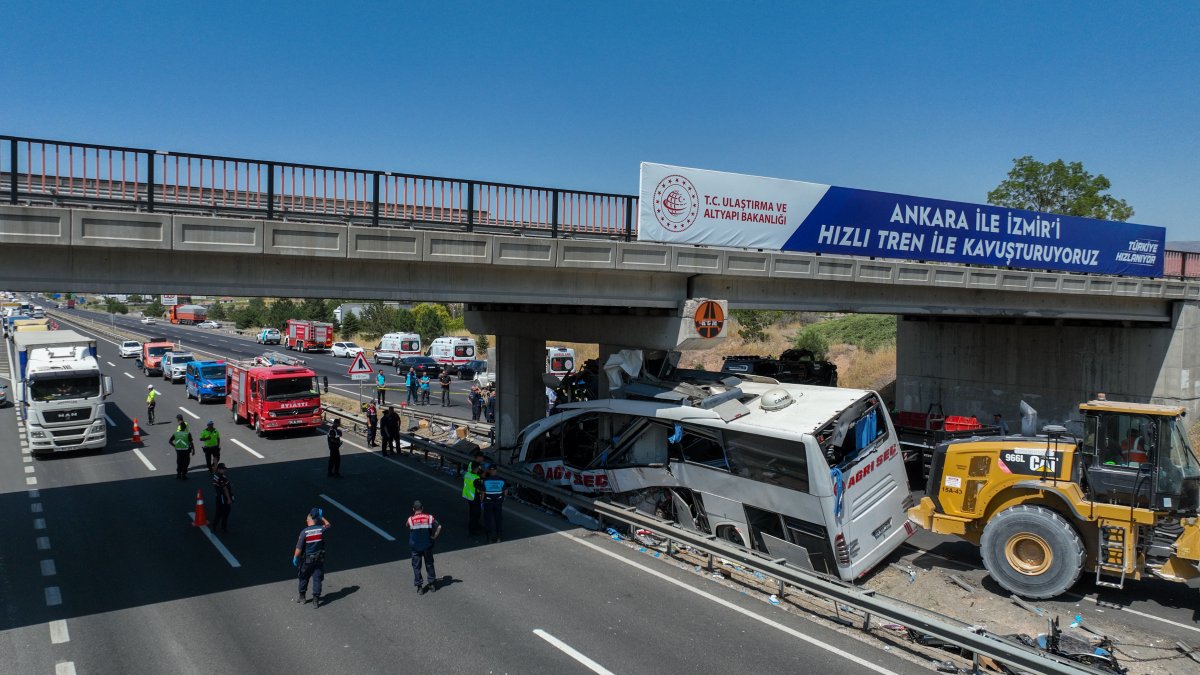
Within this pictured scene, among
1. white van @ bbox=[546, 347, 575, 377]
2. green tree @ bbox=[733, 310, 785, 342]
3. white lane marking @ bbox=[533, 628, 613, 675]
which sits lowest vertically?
white lane marking @ bbox=[533, 628, 613, 675]

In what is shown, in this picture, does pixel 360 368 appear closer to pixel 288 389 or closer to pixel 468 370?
pixel 288 389

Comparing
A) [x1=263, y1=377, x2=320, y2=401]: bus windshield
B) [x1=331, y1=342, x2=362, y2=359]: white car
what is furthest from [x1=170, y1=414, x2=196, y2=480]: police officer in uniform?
[x1=331, y1=342, x2=362, y2=359]: white car

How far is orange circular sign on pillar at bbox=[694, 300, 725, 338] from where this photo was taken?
659 inches

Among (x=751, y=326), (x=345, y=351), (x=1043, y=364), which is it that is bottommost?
(x=345, y=351)

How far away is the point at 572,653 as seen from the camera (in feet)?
30.1

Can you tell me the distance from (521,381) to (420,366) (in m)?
25.8

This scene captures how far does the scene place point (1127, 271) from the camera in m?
24.5

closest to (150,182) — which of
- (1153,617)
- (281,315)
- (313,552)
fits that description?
(313,552)

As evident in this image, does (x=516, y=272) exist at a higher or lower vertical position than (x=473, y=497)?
higher

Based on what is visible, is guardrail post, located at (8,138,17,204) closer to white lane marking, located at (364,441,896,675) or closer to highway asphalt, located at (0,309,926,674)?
highway asphalt, located at (0,309,926,674)

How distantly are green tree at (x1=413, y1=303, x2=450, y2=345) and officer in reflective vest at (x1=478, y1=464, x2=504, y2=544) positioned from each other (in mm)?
57286

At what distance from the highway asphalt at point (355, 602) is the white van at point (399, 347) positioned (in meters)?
36.9

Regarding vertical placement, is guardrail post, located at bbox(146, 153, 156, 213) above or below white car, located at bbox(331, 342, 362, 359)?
above

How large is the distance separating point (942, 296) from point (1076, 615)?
11.9 metres
